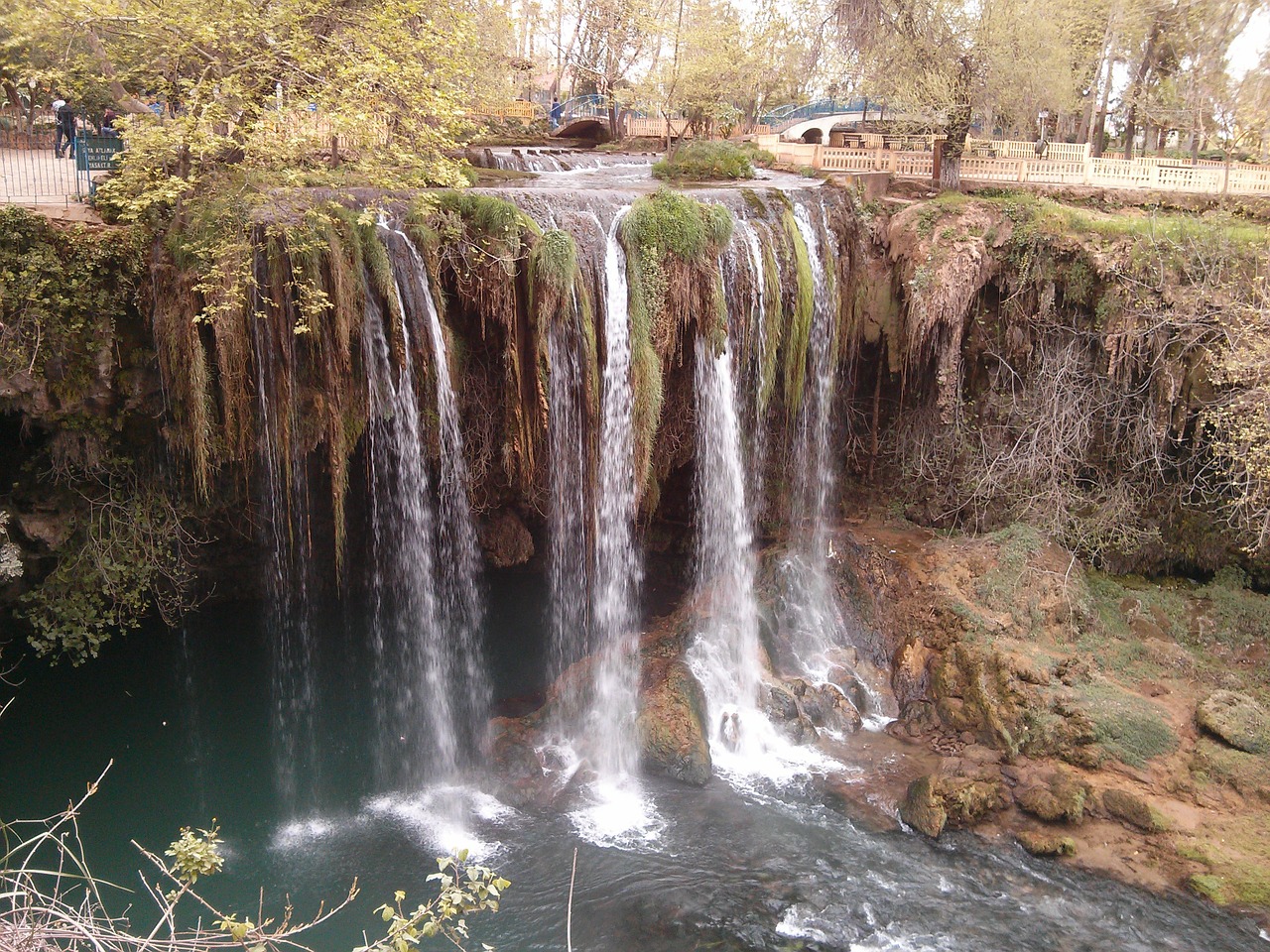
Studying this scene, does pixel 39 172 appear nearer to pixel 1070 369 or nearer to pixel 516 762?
pixel 516 762

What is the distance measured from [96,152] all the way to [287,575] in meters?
6.87

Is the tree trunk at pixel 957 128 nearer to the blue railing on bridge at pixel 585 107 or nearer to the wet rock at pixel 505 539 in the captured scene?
the wet rock at pixel 505 539

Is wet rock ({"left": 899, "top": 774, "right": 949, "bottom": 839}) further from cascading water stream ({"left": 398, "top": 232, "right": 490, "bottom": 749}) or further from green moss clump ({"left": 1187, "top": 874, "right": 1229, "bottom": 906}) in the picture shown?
cascading water stream ({"left": 398, "top": 232, "right": 490, "bottom": 749})

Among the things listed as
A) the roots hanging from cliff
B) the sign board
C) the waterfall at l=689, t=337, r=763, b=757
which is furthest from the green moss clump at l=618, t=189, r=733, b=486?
the sign board

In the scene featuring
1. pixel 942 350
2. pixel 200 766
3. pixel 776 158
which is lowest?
pixel 200 766

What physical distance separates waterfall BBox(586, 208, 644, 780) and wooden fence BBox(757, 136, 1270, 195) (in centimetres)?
932

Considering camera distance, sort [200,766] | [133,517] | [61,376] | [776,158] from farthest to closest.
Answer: [776,158] → [200,766] → [133,517] → [61,376]

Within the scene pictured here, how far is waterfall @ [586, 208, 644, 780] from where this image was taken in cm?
1342

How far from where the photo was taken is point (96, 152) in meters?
12.3

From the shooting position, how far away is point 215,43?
1121 centimetres

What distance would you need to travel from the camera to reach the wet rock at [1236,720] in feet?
40.7

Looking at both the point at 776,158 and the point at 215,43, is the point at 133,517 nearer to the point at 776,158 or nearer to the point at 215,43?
the point at 215,43

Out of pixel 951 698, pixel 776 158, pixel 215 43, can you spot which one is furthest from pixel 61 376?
pixel 776 158

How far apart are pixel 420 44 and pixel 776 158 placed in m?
14.2
